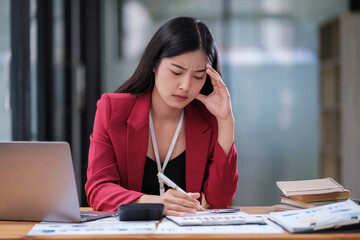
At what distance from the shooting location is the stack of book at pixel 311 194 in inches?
62.1

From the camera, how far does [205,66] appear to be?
5.79 feet

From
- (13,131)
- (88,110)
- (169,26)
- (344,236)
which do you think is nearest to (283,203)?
(344,236)

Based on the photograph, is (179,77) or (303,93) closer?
(179,77)

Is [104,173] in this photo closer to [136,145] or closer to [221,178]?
[136,145]

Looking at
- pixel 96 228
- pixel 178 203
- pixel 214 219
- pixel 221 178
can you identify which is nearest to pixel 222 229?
pixel 214 219

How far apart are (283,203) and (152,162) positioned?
0.56 metres

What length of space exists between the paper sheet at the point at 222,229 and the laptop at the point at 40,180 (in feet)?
0.93

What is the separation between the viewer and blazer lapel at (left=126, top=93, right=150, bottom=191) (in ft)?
6.03

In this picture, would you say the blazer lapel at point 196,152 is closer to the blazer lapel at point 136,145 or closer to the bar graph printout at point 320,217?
the blazer lapel at point 136,145

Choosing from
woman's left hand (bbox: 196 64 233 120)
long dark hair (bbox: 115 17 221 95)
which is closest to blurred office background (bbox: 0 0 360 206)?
long dark hair (bbox: 115 17 221 95)

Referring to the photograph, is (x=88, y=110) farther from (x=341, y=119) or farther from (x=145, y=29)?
(x=341, y=119)

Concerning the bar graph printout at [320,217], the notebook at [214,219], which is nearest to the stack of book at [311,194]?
the bar graph printout at [320,217]

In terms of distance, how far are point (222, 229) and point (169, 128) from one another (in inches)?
28.6

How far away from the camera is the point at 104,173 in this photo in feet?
5.68
